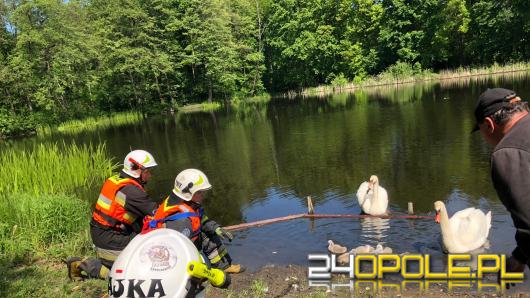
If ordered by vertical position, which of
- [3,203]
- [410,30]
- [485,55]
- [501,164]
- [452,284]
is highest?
[410,30]

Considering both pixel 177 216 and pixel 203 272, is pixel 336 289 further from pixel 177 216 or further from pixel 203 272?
pixel 203 272

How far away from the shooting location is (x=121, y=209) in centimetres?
625

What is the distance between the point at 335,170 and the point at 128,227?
37.0ft

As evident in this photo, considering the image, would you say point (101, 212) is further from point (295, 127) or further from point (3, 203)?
point (295, 127)

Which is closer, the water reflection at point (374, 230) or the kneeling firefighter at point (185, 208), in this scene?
the kneeling firefighter at point (185, 208)

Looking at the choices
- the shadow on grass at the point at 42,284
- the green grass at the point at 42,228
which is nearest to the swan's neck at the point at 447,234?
the shadow on grass at the point at 42,284

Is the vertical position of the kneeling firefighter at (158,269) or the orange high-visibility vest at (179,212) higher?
the kneeling firefighter at (158,269)

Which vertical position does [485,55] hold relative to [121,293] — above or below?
above

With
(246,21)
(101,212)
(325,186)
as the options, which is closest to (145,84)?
(246,21)

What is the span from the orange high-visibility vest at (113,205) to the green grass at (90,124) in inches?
1565

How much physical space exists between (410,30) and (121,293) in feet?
216

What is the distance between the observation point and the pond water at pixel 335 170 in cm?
1009

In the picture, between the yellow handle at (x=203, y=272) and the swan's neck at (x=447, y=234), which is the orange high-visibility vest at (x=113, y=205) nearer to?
the yellow handle at (x=203, y=272)

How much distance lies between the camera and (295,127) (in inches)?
1160
